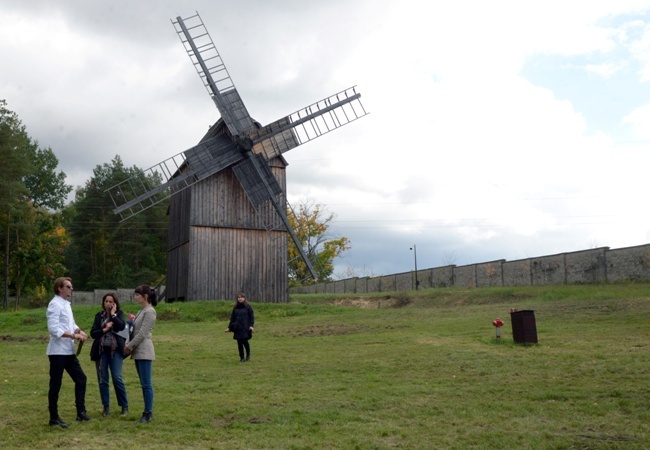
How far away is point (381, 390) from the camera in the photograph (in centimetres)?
1288

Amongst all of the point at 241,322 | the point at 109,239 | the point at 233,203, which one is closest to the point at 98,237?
the point at 109,239

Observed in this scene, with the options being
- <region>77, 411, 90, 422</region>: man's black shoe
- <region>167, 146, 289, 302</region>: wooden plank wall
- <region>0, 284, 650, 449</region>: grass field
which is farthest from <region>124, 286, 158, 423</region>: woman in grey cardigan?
<region>167, 146, 289, 302</region>: wooden plank wall

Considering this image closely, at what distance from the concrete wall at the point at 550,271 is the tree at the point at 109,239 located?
28.9 metres

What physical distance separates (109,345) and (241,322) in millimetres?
7512

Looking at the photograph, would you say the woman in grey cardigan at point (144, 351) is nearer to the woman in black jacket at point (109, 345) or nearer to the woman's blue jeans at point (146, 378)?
the woman's blue jeans at point (146, 378)

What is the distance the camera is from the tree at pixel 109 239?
71.6 metres

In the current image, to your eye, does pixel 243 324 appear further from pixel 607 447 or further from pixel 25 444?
pixel 607 447

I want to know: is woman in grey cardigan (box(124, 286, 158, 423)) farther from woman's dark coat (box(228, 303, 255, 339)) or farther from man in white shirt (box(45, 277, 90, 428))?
woman's dark coat (box(228, 303, 255, 339))

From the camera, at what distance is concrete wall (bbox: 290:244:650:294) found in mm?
35781

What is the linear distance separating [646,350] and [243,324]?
30.9 ft

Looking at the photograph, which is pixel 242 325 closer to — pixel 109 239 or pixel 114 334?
pixel 114 334

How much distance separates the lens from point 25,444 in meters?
8.95

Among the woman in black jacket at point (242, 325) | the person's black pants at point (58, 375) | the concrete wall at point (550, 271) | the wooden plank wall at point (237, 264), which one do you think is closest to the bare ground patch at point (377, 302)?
the wooden plank wall at point (237, 264)

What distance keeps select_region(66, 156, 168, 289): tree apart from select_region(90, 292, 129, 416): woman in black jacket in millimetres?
61305
